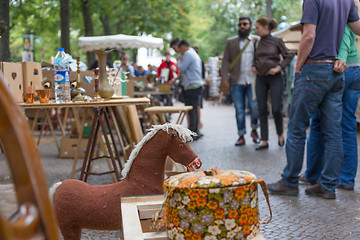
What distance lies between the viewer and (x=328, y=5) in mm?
4676

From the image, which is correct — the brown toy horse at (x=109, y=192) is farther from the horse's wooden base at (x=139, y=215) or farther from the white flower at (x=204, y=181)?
the white flower at (x=204, y=181)

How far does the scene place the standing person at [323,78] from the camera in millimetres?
4688

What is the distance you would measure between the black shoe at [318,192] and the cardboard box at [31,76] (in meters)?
3.11

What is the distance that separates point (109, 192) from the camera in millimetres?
3047

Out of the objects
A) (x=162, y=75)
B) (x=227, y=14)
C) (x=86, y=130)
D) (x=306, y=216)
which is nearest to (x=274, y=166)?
(x=306, y=216)

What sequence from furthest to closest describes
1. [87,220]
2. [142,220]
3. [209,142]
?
[209,142] < [87,220] < [142,220]

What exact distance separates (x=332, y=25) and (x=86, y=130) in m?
4.62

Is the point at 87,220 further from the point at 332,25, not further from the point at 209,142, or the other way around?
the point at 209,142

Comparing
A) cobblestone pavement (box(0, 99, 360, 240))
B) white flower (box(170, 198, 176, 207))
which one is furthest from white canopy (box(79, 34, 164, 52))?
white flower (box(170, 198, 176, 207))

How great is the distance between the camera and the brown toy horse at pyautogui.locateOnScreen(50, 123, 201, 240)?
2.97 meters

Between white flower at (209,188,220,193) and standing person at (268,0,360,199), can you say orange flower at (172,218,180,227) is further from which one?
standing person at (268,0,360,199)

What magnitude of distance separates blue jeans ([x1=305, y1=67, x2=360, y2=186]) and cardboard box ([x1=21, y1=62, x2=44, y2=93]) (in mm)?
3038

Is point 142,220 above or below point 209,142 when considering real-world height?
above

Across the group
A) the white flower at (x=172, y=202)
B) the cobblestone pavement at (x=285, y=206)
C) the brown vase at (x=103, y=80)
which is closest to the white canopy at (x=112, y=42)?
the cobblestone pavement at (x=285, y=206)
